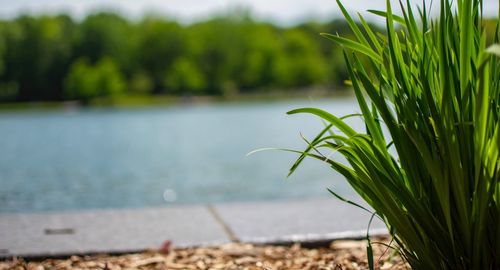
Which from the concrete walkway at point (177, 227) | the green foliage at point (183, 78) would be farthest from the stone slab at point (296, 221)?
the green foliage at point (183, 78)

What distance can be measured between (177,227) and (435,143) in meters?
1.70

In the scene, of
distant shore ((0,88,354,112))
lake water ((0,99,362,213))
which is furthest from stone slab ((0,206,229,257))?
distant shore ((0,88,354,112))

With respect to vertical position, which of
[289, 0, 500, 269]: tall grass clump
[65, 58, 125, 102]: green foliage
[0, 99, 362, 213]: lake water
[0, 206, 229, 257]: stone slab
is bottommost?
[65, 58, 125, 102]: green foliage

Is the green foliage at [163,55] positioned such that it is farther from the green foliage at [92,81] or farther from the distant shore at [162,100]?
the distant shore at [162,100]

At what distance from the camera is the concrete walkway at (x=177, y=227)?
104 inches

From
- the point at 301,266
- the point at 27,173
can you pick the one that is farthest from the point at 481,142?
the point at 27,173

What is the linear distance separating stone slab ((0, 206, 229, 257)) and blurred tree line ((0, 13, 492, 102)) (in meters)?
63.6

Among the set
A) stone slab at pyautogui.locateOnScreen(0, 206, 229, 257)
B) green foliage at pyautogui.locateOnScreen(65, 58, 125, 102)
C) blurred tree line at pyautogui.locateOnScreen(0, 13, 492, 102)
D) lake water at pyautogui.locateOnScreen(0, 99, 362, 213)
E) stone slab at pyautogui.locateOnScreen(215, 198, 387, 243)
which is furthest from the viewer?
blurred tree line at pyautogui.locateOnScreen(0, 13, 492, 102)

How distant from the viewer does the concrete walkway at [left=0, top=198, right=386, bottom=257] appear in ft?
8.63

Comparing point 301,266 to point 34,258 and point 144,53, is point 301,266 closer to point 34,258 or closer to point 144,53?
point 34,258

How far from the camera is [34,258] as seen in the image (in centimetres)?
243

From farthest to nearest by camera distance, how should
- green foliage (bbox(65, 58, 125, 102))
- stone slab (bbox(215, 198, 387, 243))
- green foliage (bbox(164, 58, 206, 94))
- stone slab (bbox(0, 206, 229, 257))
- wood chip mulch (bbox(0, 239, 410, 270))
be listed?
green foliage (bbox(164, 58, 206, 94))
green foliage (bbox(65, 58, 125, 102))
stone slab (bbox(215, 198, 387, 243))
stone slab (bbox(0, 206, 229, 257))
wood chip mulch (bbox(0, 239, 410, 270))

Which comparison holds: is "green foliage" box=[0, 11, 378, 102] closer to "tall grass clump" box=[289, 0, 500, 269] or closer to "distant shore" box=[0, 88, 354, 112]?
"distant shore" box=[0, 88, 354, 112]

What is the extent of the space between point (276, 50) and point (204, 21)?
1340cm
